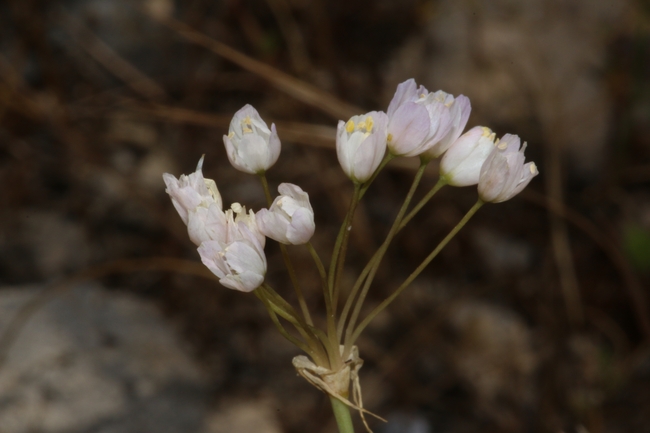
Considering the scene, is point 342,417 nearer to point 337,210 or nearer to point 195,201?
point 195,201

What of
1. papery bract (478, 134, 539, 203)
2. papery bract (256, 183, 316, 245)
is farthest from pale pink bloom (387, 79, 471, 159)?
papery bract (256, 183, 316, 245)

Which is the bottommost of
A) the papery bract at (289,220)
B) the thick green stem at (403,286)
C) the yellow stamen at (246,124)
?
the thick green stem at (403,286)

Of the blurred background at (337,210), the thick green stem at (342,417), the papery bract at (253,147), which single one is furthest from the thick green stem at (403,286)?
the blurred background at (337,210)

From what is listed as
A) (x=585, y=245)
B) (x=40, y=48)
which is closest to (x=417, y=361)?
(x=585, y=245)

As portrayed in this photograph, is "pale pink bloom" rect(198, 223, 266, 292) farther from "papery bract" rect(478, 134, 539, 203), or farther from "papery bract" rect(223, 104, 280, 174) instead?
"papery bract" rect(478, 134, 539, 203)

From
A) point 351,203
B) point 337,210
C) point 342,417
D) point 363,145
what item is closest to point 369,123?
point 363,145

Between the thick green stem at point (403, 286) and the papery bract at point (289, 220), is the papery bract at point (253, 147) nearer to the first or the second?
the papery bract at point (289, 220)

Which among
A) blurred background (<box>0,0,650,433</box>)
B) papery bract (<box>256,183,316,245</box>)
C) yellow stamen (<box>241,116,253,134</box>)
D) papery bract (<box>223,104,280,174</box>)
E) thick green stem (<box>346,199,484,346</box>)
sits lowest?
thick green stem (<box>346,199,484,346</box>)
